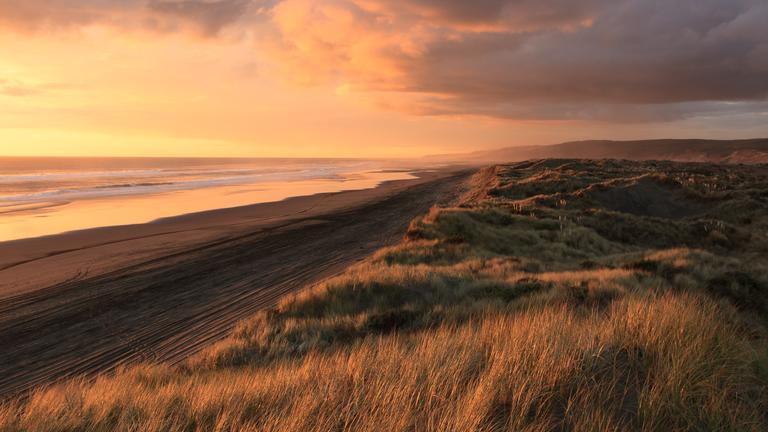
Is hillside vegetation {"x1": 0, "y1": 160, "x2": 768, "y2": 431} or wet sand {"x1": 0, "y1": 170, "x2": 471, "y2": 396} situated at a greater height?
hillside vegetation {"x1": 0, "y1": 160, "x2": 768, "y2": 431}

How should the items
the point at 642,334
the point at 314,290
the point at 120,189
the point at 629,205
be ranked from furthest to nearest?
the point at 120,189
the point at 629,205
the point at 314,290
the point at 642,334

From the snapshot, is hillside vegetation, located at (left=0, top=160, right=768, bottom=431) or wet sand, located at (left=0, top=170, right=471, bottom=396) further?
wet sand, located at (left=0, top=170, right=471, bottom=396)

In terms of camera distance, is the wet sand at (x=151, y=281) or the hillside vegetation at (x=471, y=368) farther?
the wet sand at (x=151, y=281)

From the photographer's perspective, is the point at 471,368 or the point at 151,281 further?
the point at 151,281

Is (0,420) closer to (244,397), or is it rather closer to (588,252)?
(244,397)

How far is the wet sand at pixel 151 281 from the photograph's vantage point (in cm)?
991

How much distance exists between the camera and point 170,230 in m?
24.4

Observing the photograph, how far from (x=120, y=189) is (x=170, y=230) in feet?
97.5

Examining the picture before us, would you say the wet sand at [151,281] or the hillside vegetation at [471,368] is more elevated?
the hillside vegetation at [471,368]

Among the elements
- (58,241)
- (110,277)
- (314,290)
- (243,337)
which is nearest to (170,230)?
(58,241)

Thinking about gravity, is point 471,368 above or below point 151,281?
above

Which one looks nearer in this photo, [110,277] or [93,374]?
[93,374]

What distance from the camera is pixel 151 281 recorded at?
49.4 ft

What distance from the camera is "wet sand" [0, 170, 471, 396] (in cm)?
991
